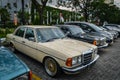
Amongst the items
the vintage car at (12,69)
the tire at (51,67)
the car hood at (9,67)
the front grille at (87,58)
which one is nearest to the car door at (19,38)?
the tire at (51,67)

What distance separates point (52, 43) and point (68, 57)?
111cm

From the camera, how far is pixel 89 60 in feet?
16.6

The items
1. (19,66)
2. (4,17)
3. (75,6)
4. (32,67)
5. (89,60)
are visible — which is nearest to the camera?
(19,66)

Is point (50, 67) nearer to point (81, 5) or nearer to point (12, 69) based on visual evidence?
point (12, 69)

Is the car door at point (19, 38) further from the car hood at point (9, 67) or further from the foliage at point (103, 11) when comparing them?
the foliage at point (103, 11)

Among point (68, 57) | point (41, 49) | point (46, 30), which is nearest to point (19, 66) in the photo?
point (68, 57)

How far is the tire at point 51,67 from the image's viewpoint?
4781 mm

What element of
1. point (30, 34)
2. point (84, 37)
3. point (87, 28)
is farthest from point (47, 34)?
point (87, 28)

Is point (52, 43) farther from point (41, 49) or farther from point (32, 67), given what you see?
point (32, 67)

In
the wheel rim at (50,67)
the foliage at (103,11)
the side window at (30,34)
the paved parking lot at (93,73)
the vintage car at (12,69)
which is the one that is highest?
the foliage at (103,11)

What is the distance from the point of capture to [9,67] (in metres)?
3.06

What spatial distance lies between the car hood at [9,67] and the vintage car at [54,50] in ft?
5.05

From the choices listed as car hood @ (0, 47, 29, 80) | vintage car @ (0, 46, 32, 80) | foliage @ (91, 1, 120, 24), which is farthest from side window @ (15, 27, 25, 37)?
foliage @ (91, 1, 120, 24)

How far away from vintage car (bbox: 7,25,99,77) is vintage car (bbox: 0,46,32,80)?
5.06ft
